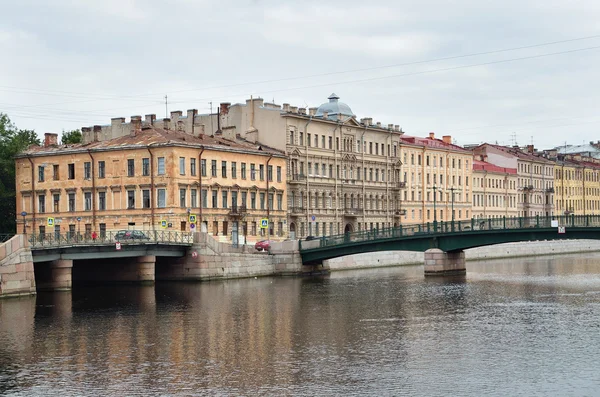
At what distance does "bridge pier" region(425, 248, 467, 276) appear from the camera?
7419cm

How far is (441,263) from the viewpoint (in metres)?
74.4

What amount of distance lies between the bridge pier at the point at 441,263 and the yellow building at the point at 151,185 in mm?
15080

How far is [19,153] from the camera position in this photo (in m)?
82.3

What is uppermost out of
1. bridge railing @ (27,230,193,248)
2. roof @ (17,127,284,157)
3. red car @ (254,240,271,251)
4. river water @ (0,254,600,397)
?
roof @ (17,127,284,157)

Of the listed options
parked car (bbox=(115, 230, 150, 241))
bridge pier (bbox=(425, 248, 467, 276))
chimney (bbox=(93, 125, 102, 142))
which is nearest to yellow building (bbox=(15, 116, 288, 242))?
chimney (bbox=(93, 125, 102, 142))

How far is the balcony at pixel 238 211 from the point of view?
79325 mm

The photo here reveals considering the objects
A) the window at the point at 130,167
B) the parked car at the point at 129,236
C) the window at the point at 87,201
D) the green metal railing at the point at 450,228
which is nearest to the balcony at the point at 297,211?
the green metal railing at the point at 450,228

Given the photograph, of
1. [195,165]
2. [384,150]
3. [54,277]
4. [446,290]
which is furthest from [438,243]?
[384,150]

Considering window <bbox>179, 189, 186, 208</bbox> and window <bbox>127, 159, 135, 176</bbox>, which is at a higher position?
window <bbox>127, 159, 135, 176</bbox>

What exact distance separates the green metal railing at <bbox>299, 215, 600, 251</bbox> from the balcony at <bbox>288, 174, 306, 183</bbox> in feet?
40.6

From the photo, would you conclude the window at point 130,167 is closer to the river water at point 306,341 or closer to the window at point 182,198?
the window at point 182,198

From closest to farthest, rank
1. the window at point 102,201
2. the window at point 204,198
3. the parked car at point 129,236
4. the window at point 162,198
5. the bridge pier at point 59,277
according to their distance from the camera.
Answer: the bridge pier at point 59,277, the parked car at point 129,236, the window at point 162,198, the window at point 204,198, the window at point 102,201

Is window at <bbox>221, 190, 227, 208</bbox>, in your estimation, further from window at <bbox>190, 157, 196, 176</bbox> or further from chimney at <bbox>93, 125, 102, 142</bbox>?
chimney at <bbox>93, 125, 102, 142</bbox>

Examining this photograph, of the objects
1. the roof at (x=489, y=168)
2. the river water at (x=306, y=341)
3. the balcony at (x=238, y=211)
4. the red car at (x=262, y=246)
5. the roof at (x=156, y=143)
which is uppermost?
the roof at (x=489, y=168)
